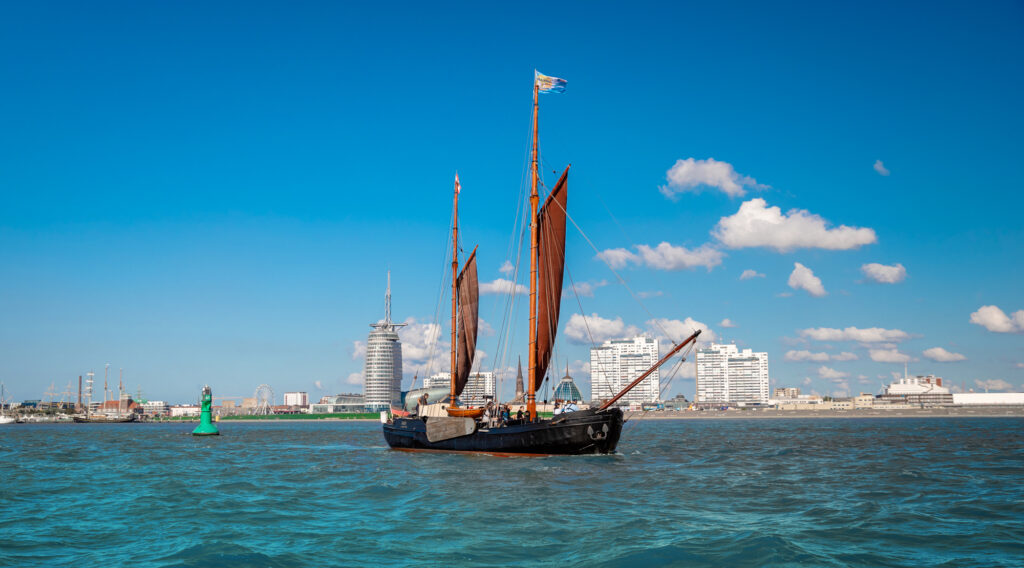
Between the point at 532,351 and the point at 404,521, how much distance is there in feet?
78.7

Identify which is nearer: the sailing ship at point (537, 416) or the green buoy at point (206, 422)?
the sailing ship at point (537, 416)

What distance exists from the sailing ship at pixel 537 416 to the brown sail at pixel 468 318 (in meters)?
7.09

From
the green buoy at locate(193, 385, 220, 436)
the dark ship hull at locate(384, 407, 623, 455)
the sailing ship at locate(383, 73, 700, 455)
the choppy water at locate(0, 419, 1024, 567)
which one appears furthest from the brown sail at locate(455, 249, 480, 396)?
the green buoy at locate(193, 385, 220, 436)

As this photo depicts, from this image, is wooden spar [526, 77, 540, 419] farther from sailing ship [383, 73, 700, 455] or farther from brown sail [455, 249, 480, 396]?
brown sail [455, 249, 480, 396]

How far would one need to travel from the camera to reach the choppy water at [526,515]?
14.7 metres

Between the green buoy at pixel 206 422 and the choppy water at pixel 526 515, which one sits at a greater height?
the choppy water at pixel 526 515

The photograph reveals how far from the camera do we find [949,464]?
35344mm

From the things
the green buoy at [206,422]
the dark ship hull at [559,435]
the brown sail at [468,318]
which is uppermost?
the brown sail at [468,318]

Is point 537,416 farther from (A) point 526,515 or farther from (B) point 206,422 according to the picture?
(B) point 206,422

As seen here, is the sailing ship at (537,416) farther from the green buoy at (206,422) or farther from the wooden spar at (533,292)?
the green buoy at (206,422)

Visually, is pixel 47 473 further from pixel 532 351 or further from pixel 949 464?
pixel 949 464

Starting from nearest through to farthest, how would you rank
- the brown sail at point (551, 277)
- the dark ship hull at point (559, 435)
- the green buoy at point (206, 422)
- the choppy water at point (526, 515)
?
1. the choppy water at point (526, 515)
2. the dark ship hull at point (559, 435)
3. the brown sail at point (551, 277)
4. the green buoy at point (206, 422)

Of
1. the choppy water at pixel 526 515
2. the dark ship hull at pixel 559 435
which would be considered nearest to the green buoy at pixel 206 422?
Answer: the choppy water at pixel 526 515

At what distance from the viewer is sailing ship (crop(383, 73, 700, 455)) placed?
3916 cm
